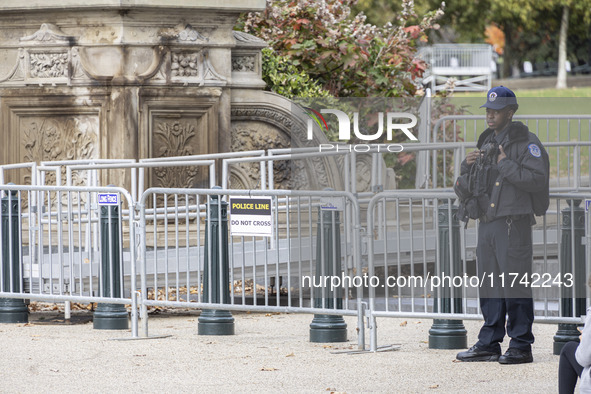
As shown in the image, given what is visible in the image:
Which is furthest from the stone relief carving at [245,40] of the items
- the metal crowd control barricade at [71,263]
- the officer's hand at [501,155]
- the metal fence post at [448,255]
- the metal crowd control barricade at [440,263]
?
the officer's hand at [501,155]

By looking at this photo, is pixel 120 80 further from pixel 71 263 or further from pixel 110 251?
pixel 110 251

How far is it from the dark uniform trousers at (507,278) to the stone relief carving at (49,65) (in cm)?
599

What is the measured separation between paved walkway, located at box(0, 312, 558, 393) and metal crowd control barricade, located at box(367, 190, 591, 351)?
36 centimetres

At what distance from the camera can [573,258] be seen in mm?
8133

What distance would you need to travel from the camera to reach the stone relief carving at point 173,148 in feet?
42.0

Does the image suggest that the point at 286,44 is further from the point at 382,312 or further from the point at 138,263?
the point at 382,312

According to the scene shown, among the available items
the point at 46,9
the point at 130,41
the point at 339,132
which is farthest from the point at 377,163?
the point at 46,9

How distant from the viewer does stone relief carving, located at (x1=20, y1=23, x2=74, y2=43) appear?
41.2 feet

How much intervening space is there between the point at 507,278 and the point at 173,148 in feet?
18.7

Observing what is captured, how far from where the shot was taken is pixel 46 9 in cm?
1252

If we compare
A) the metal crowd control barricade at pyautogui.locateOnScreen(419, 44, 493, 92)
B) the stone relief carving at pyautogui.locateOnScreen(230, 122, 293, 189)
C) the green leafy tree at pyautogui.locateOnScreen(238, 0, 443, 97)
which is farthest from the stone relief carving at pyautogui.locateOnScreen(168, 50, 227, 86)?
the metal crowd control barricade at pyautogui.locateOnScreen(419, 44, 493, 92)

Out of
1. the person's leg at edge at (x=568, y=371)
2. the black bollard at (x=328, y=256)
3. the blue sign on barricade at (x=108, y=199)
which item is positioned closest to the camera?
the person's leg at edge at (x=568, y=371)

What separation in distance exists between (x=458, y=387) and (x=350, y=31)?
9812 mm

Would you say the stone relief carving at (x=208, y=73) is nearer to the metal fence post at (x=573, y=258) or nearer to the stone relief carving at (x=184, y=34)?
the stone relief carving at (x=184, y=34)
